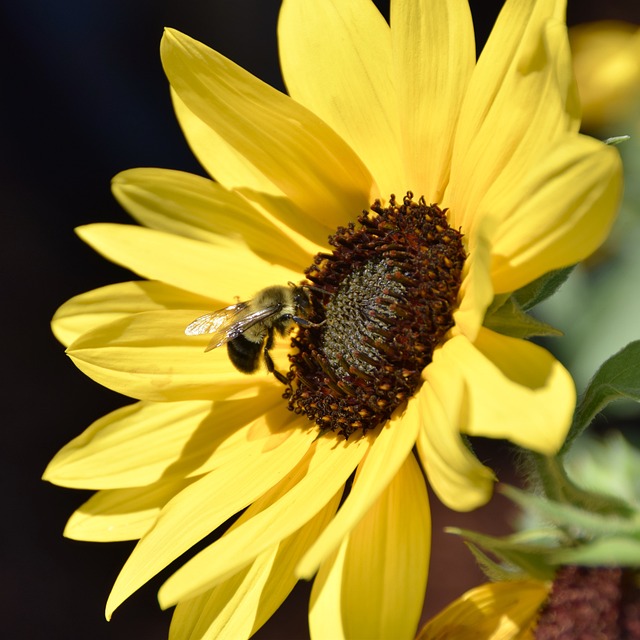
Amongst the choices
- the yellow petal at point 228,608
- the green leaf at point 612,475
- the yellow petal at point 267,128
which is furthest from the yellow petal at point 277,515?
the yellow petal at point 267,128

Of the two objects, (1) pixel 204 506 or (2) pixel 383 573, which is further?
(1) pixel 204 506

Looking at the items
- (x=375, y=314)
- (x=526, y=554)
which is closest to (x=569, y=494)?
(x=526, y=554)

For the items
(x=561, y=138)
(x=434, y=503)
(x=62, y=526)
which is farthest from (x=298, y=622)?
(x=561, y=138)

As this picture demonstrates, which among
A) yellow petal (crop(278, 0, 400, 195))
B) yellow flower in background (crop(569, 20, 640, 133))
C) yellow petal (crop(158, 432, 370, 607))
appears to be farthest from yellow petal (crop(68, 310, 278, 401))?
yellow flower in background (crop(569, 20, 640, 133))

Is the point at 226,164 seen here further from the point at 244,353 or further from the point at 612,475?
the point at 612,475

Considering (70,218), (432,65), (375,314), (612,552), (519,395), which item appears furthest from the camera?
(70,218)

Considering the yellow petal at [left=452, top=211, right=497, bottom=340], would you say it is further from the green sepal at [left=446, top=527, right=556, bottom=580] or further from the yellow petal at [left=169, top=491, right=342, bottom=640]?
the yellow petal at [left=169, top=491, right=342, bottom=640]
